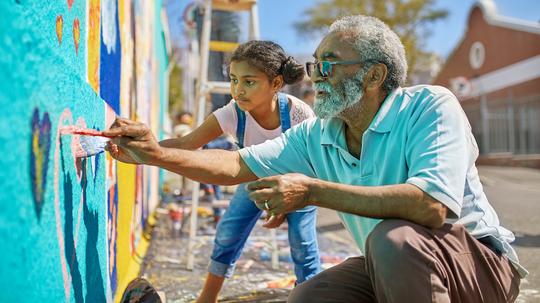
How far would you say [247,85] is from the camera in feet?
9.70

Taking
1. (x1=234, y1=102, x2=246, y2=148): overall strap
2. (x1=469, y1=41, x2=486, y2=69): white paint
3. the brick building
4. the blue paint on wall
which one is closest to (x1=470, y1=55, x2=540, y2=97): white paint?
the brick building

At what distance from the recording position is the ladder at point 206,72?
4.15 metres

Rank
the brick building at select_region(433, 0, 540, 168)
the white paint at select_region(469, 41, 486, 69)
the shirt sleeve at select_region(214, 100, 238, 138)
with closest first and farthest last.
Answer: the shirt sleeve at select_region(214, 100, 238, 138) → the brick building at select_region(433, 0, 540, 168) → the white paint at select_region(469, 41, 486, 69)

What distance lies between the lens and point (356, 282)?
2.14 metres

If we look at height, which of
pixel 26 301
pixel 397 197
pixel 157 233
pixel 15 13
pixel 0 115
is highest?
pixel 15 13

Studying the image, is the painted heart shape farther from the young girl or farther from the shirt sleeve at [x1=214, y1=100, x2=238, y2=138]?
the shirt sleeve at [x1=214, y1=100, x2=238, y2=138]

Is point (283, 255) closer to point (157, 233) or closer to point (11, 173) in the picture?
point (157, 233)

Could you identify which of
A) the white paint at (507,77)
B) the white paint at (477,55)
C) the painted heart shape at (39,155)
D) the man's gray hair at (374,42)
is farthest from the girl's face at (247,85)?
the white paint at (477,55)

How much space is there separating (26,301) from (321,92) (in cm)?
131

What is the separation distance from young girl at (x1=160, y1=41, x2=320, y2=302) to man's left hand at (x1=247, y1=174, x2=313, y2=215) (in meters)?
1.11

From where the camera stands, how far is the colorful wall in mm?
1130

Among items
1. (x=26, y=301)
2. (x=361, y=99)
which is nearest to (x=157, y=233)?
(x=361, y=99)

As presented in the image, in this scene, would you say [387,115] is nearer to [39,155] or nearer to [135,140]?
[135,140]

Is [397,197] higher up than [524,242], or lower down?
higher up
